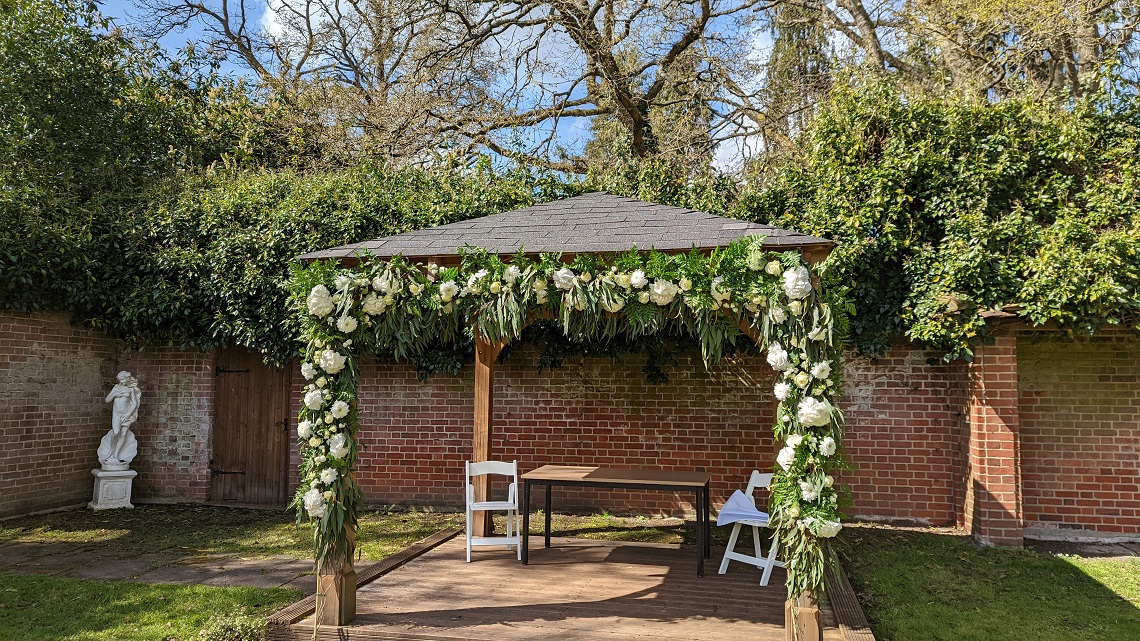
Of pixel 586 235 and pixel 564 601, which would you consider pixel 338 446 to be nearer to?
pixel 564 601

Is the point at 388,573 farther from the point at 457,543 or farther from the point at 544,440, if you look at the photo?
the point at 544,440

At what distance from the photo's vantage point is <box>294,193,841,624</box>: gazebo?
3.96 meters

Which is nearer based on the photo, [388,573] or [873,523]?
[388,573]

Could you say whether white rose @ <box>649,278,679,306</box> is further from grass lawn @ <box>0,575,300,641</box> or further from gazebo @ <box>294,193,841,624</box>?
grass lawn @ <box>0,575,300,641</box>

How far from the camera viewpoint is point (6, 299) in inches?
304

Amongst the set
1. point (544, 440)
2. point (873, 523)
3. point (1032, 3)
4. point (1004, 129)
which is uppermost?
point (1032, 3)

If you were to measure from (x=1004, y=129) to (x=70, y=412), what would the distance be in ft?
37.8

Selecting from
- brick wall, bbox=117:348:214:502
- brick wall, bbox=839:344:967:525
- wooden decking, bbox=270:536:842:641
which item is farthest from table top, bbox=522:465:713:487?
brick wall, bbox=117:348:214:502

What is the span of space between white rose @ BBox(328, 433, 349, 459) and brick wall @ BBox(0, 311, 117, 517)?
607 centimetres

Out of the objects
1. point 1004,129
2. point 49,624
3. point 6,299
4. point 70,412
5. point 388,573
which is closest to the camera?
point 49,624

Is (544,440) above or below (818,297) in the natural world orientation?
below

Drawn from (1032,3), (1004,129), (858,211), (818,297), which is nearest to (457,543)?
(818,297)

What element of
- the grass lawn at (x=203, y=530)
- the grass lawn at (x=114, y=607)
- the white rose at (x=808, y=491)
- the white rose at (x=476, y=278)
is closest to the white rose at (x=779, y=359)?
the white rose at (x=808, y=491)

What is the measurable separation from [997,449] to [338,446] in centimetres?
615
